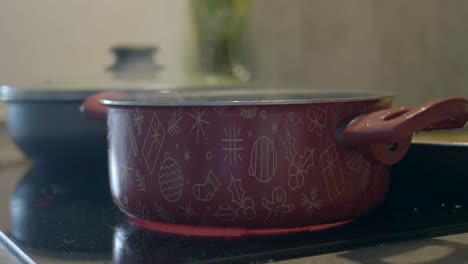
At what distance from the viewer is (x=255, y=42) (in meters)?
1.23

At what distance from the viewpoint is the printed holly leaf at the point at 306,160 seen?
448 mm

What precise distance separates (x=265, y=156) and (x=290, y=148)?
17 mm

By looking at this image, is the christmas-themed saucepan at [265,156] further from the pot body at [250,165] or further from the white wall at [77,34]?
the white wall at [77,34]

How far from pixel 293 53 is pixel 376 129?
27.6 inches

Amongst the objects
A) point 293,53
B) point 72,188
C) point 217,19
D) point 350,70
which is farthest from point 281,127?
point 217,19

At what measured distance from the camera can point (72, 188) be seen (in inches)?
29.2

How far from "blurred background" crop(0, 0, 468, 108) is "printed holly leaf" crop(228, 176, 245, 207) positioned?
1.33 feet

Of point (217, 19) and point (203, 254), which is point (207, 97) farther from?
point (217, 19)

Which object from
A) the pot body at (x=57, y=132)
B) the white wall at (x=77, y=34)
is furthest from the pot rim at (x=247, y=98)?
the white wall at (x=77, y=34)

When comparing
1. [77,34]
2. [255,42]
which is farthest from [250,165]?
[77,34]

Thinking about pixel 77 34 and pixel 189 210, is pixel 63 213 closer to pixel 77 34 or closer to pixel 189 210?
pixel 189 210

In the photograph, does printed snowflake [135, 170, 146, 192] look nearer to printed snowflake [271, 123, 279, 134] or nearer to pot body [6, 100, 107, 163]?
printed snowflake [271, 123, 279, 134]

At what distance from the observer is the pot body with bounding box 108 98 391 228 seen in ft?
1.45

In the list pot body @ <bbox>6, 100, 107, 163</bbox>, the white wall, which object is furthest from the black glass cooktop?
the white wall
